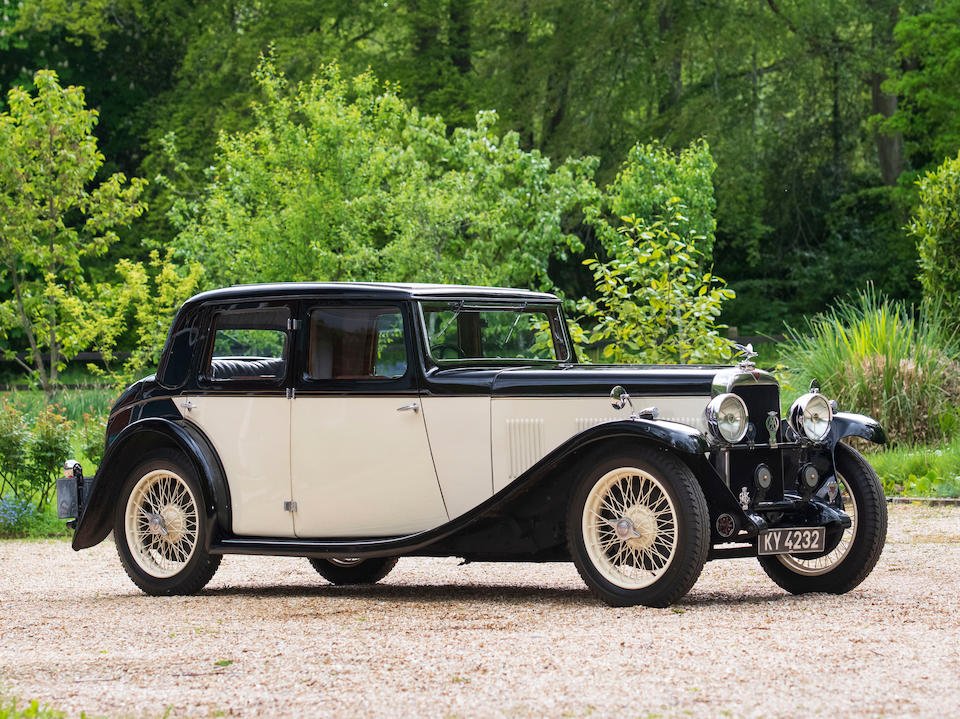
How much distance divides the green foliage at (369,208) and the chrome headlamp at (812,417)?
9.99 metres

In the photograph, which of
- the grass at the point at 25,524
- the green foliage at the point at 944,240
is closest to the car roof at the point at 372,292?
the grass at the point at 25,524

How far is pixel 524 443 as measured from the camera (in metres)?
7.71

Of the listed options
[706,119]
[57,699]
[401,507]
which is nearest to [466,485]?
[401,507]

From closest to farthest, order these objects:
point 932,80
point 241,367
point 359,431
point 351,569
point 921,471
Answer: point 359,431, point 241,367, point 351,569, point 921,471, point 932,80

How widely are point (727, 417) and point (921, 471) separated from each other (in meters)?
7.16

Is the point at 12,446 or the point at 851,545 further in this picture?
the point at 12,446

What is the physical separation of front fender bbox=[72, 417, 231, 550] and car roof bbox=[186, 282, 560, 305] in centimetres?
80

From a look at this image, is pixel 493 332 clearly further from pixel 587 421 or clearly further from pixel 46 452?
pixel 46 452

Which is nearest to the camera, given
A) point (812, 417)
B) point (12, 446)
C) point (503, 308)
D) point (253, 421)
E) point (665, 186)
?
point (812, 417)

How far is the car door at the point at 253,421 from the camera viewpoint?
8.28 metres

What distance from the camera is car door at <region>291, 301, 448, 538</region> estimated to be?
7934mm

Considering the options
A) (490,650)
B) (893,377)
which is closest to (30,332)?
(893,377)

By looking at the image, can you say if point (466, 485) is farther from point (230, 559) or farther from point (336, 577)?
point (230, 559)

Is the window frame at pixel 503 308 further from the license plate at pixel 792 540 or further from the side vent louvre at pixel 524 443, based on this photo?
the license plate at pixel 792 540
